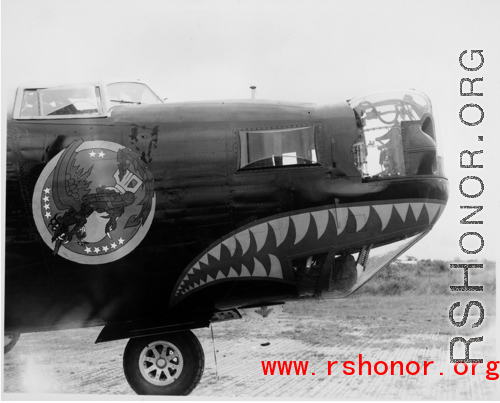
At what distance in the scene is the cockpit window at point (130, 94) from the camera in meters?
8.13

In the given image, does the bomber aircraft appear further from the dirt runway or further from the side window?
the dirt runway

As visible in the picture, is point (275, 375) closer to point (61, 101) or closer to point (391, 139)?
point (391, 139)

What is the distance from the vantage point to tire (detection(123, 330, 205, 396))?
7773 mm

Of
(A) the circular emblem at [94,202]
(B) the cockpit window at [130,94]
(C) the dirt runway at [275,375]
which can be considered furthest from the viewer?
(C) the dirt runway at [275,375]

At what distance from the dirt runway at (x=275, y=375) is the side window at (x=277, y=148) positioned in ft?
10.2

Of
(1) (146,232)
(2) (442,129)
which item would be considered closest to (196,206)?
(1) (146,232)

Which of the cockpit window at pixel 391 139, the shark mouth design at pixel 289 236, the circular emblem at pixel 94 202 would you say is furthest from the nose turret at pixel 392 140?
the circular emblem at pixel 94 202

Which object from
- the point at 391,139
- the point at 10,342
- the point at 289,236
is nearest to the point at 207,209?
the point at 289,236

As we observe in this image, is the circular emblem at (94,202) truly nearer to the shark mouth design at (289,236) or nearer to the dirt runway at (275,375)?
the shark mouth design at (289,236)

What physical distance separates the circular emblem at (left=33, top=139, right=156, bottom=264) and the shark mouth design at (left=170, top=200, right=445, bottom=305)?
91 centimetres

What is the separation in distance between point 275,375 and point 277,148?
326cm

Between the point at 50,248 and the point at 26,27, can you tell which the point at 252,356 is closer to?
the point at 50,248

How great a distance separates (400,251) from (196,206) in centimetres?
265

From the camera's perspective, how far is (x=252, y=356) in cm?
1080
